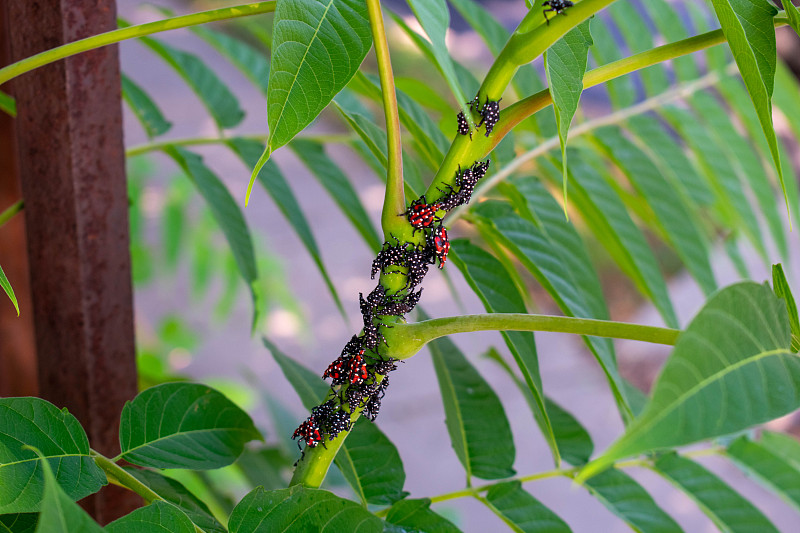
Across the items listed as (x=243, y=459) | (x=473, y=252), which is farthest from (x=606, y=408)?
(x=473, y=252)

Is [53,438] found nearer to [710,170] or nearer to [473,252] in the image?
[473,252]

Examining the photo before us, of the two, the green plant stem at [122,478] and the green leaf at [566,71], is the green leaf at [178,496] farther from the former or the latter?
the green leaf at [566,71]

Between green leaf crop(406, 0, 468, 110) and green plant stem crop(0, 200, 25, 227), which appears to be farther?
green plant stem crop(0, 200, 25, 227)

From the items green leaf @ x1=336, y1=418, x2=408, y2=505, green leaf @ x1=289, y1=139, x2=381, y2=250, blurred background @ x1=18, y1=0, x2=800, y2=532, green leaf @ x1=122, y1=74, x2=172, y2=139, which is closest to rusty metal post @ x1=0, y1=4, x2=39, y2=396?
blurred background @ x1=18, y1=0, x2=800, y2=532

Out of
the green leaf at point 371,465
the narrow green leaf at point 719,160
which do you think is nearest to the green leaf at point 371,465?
the green leaf at point 371,465

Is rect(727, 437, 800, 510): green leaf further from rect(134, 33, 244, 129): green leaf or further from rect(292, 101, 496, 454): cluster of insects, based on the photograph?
rect(134, 33, 244, 129): green leaf
